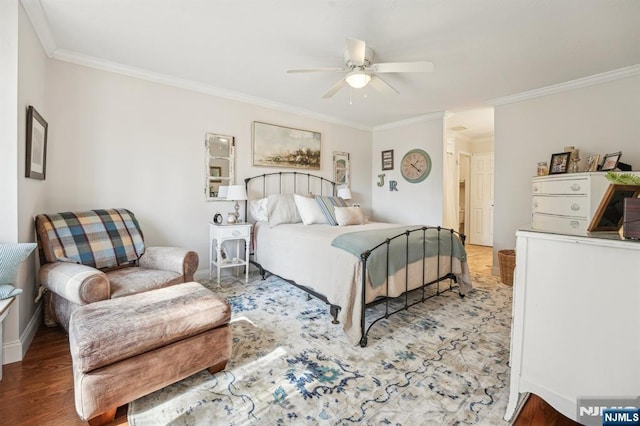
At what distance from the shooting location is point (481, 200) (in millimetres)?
6555

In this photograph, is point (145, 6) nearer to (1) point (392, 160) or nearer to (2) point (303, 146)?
(2) point (303, 146)

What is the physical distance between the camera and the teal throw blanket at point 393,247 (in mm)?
2283

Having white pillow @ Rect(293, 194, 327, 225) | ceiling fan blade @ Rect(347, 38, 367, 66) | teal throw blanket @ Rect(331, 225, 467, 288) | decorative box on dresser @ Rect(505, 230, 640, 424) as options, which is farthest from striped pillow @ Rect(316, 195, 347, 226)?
decorative box on dresser @ Rect(505, 230, 640, 424)

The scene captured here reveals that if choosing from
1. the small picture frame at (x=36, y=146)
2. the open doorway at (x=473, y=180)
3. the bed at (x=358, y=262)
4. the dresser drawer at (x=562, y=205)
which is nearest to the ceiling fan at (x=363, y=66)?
the bed at (x=358, y=262)

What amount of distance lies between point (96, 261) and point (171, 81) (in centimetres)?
225

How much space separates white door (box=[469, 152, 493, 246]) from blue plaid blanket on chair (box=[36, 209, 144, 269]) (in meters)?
6.72

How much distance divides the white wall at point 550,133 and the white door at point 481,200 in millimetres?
2623

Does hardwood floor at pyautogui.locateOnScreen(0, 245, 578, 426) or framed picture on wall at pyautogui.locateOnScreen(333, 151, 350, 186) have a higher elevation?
framed picture on wall at pyautogui.locateOnScreen(333, 151, 350, 186)

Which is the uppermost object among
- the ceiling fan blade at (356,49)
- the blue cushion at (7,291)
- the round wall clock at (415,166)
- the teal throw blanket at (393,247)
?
the ceiling fan blade at (356,49)

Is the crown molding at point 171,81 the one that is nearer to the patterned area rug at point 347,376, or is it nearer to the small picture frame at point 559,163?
the patterned area rug at point 347,376

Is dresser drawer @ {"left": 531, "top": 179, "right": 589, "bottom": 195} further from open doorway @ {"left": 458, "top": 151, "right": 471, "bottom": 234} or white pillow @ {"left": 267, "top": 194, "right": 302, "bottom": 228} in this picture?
open doorway @ {"left": 458, "top": 151, "right": 471, "bottom": 234}

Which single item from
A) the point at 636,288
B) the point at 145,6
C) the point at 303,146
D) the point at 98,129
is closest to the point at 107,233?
the point at 98,129

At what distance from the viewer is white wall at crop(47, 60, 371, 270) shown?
2.83 meters

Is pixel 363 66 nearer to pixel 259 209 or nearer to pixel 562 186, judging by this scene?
pixel 259 209
